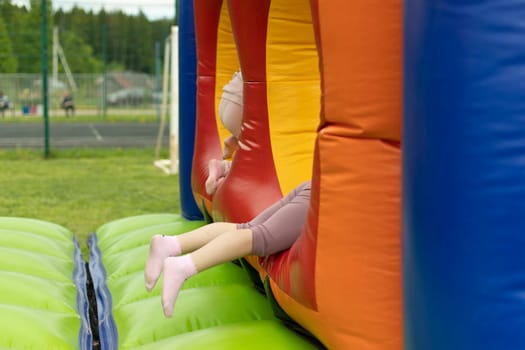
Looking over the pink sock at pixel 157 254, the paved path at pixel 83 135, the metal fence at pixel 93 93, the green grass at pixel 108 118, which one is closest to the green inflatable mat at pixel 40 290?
the pink sock at pixel 157 254

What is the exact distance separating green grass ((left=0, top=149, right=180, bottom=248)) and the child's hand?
6.41 feet

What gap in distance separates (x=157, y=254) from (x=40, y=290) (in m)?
0.67

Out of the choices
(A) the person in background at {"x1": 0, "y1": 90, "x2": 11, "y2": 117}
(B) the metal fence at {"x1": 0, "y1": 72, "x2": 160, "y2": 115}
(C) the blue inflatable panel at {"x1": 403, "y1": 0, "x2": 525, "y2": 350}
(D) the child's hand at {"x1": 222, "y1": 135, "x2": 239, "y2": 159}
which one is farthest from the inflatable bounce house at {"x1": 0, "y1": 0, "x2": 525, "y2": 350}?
(A) the person in background at {"x1": 0, "y1": 90, "x2": 11, "y2": 117}

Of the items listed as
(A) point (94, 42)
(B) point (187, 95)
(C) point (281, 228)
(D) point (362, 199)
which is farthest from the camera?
(A) point (94, 42)

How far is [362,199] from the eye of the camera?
1867 mm

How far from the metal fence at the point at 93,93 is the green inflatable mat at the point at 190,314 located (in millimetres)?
14667

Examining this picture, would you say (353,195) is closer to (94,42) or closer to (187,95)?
(187,95)

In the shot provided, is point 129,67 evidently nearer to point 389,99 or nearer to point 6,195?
point 6,195

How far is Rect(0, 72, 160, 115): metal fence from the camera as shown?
17.8 metres

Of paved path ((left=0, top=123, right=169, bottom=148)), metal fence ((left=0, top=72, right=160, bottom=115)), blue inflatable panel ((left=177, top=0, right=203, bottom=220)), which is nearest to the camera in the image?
blue inflatable panel ((left=177, top=0, right=203, bottom=220))

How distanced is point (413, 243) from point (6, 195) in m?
5.90

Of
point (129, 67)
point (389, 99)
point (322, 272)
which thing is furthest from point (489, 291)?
point (129, 67)

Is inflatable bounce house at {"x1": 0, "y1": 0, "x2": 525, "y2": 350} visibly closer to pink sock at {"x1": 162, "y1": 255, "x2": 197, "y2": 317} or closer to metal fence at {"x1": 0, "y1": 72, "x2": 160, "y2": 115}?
pink sock at {"x1": 162, "y1": 255, "x2": 197, "y2": 317}

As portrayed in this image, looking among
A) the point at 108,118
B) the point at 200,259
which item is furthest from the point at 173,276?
Result: the point at 108,118
